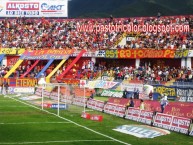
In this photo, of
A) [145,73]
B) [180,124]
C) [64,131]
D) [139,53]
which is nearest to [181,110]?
[180,124]

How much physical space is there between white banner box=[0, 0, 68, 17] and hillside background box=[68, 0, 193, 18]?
33994 millimetres

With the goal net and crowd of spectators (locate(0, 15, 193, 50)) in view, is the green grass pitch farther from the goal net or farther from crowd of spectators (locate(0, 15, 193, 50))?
crowd of spectators (locate(0, 15, 193, 50))

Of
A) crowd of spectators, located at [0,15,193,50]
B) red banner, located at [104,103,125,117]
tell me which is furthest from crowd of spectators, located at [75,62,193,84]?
red banner, located at [104,103,125,117]

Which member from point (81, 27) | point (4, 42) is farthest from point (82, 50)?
point (4, 42)

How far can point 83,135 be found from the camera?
2731cm

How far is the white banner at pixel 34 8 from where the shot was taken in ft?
289

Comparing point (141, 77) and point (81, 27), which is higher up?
point (81, 27)

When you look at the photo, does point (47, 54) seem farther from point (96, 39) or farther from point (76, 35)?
point (96, 39)

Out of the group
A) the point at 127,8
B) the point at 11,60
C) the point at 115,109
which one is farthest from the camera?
the point at 127,8

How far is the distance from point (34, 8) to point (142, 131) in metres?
63.1

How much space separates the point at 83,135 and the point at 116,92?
94.5ft

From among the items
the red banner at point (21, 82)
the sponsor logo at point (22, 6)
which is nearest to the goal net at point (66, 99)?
the red banner at point (21, 82)

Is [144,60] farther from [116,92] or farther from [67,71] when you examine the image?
[116,92]

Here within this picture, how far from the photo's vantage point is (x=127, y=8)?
123m
